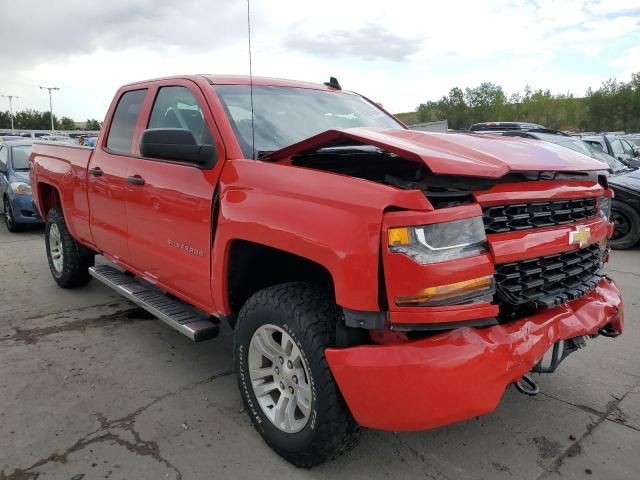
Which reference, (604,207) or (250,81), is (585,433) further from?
(250,81)

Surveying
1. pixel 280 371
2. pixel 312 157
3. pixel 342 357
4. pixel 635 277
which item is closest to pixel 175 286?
pixel 280 371

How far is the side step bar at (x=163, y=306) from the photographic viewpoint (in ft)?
10.2

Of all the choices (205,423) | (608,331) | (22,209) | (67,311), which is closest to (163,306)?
(205,423)

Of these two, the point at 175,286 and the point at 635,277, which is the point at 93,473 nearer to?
the point at 175,286

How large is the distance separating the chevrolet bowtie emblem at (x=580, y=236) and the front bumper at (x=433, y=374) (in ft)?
1.94

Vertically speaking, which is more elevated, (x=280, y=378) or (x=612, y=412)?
(x=280, y=378)

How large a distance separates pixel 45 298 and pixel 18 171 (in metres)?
5.45

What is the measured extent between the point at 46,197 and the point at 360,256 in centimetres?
495

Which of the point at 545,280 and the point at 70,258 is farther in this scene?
the point at 70,258

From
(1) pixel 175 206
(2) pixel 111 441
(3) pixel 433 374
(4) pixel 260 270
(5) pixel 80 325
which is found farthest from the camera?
(5) pixel 80 325

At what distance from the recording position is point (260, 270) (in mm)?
2955

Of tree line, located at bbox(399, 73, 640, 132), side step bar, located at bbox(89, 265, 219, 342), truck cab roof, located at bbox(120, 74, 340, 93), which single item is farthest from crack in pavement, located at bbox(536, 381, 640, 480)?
tree line, located at bbox(399, 73, 640, 132)

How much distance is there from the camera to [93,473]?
253 centimetres

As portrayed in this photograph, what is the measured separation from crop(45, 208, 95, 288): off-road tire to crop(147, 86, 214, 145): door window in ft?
6.91
